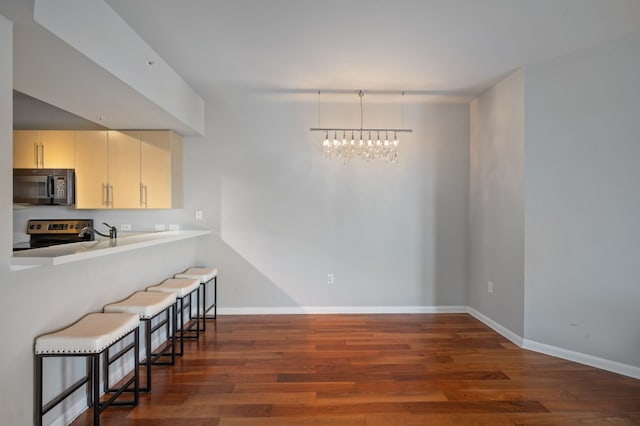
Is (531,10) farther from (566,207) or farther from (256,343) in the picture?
(256,343)

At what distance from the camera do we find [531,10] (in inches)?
95.4

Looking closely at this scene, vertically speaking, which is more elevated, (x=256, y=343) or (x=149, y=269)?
(x=149, y=269)

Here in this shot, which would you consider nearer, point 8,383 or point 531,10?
point 8,383

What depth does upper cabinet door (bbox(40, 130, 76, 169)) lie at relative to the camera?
378 cm

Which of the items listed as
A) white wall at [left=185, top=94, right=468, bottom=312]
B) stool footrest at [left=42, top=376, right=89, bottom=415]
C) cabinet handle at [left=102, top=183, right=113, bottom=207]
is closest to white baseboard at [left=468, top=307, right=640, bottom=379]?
white wall at [left=185, top=94, right=468, bottom=312]

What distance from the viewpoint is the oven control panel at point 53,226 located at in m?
3.97

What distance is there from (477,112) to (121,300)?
4.18 m

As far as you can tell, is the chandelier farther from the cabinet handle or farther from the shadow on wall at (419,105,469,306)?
the cabinet handle

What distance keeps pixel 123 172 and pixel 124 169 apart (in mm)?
34

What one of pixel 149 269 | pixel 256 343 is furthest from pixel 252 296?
pixel 149 269

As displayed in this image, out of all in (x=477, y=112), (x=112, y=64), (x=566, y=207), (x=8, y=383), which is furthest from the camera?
(x=477, y=112)

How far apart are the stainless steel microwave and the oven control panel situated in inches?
13.5

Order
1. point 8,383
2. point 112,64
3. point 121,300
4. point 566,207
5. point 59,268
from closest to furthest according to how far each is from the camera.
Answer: point 8,383 < point 59,268 < point 112,64 < point 121,300 < point 566,207

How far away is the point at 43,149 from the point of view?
149 inches
